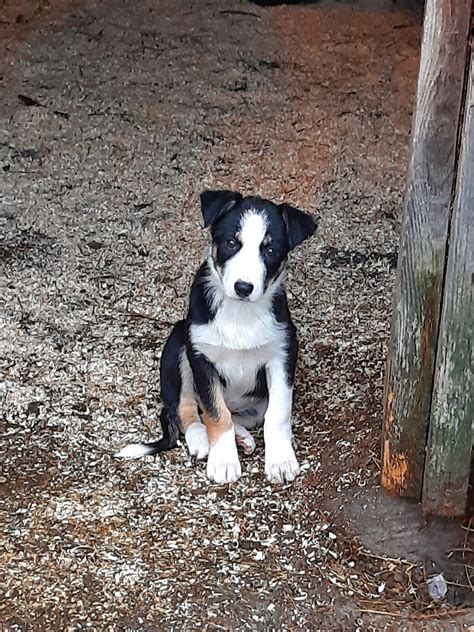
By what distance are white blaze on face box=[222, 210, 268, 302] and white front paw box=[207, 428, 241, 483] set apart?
66 centimetres

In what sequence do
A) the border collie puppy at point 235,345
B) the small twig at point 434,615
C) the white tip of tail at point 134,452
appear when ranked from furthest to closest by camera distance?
the white tip of tail at point 134,452 → the border collie puppy at point 235,345 → the small twig at point 434,615

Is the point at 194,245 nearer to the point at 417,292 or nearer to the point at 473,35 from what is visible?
the point at 417,292

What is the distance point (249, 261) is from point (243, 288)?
0.12 m

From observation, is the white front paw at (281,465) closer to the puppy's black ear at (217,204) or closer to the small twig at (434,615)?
the small twig at (434,615)

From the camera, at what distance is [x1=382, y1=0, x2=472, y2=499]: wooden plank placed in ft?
11.1

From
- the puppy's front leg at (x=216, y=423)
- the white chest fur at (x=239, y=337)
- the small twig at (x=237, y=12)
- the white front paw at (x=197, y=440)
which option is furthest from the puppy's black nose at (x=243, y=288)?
the small twig at (x=237, y=12)

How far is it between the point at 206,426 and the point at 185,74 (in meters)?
4.30

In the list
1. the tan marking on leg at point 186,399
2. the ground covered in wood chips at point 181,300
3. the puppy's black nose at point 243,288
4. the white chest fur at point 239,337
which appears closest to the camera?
the ground covered in wood chips at point 181,300

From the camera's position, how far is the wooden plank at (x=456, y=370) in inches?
136

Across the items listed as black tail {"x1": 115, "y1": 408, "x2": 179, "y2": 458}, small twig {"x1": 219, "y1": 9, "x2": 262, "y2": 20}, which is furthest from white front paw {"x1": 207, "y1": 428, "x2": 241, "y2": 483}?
small twig {"x1": 219, "y1": 9, "x2": 262, "y2": 20}

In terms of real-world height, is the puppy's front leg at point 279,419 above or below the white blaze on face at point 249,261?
below

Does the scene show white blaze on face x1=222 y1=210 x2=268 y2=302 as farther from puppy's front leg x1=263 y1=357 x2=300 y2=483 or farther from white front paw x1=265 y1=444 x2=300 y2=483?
white front paw x1=265 y1=444 x2=300 y2=483

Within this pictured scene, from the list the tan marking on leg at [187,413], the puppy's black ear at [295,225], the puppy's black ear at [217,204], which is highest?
the puppy's black ear at [217,204]

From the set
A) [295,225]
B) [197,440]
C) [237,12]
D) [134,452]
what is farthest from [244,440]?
[237,12]
